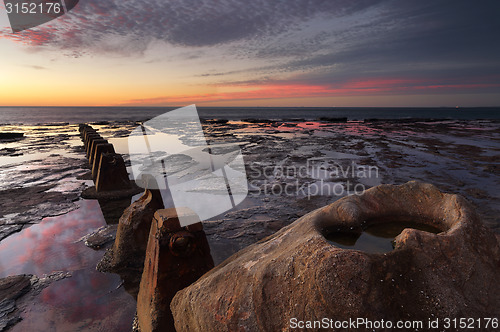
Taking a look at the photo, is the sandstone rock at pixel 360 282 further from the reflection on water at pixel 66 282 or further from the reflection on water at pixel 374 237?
the reflection on water at pixel 66 282

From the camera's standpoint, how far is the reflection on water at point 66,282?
9.82 feet

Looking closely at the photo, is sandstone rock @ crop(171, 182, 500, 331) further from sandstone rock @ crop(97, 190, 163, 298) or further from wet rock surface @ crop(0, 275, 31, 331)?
wet rock surface @ crop(0, 275, 31, 331)

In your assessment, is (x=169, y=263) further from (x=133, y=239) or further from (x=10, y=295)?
(x=10, y=295)

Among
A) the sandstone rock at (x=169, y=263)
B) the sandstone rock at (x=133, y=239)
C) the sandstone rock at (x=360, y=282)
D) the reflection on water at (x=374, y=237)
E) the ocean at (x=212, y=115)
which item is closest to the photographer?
the sandstone rock at (x=360, y=282)

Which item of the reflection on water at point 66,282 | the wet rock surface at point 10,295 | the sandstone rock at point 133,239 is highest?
the sandstone rock at point 133,239

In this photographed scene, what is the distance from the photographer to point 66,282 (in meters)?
3.66

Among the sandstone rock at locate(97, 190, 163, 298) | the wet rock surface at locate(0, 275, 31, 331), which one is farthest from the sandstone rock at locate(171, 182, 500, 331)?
the wet rock surface at locate(0, 275, 31, 331)

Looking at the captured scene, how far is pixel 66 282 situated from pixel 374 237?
3.91m

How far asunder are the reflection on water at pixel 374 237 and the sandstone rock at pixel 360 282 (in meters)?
0.15

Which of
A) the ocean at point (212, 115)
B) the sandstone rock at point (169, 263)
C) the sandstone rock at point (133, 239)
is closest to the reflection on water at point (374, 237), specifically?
the sandstone rock at point (169, 263)

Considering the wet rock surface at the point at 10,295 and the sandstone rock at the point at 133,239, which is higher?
the sandstone rock at the point at 133,239

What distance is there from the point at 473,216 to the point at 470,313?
686 mm

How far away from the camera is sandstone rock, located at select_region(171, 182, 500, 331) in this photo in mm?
1542

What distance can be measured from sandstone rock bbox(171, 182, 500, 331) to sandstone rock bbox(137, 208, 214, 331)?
0.37 m
